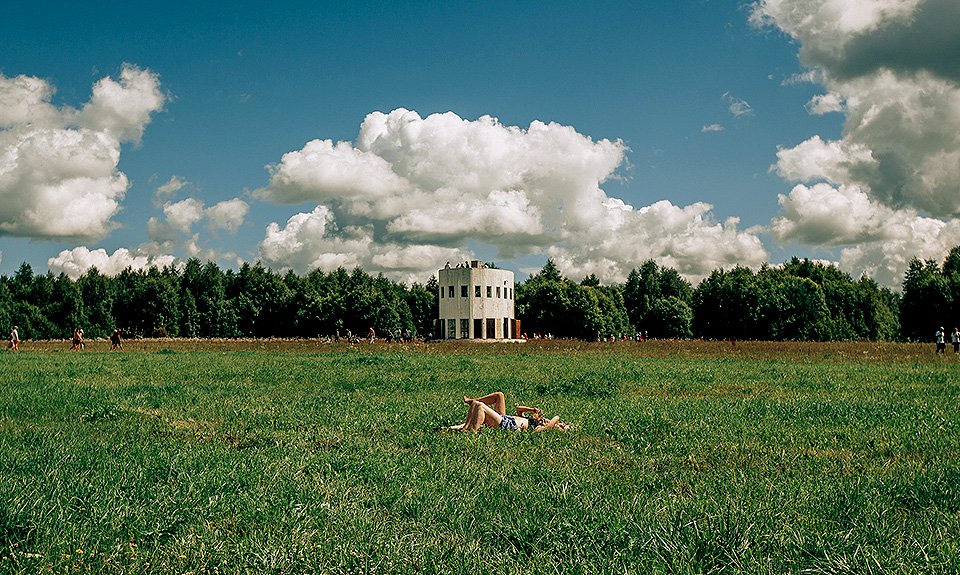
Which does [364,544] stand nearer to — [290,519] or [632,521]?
[290,519]

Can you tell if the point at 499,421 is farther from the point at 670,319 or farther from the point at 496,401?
the point at 670,319

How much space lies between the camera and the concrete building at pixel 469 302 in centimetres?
9844

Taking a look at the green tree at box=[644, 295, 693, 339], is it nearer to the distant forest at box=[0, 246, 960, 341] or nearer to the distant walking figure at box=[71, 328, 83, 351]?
the distant forest at box=[0, 246, 960, 341]

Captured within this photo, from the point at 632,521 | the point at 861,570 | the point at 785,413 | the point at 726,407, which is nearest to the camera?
the point at 861,570

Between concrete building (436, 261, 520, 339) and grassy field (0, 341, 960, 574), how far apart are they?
79437mm

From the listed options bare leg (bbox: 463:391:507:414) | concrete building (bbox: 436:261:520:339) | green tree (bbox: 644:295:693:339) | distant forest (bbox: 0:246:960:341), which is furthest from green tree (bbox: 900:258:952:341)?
bare leg (bbox: 463:391:507:414)

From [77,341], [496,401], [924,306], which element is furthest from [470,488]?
[924,306]

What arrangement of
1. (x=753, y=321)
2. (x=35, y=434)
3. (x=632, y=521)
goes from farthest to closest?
(x=753, y=321), (x=35, y=434), (x=632, y=521)

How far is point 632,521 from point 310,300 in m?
132

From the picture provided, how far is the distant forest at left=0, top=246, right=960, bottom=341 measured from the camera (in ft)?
399

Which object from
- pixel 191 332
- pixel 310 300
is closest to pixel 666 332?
pixel 310 300

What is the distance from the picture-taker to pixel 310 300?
443 ft

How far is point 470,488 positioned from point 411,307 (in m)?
143

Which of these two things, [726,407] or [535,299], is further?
[535,299]
